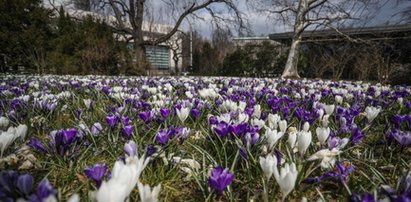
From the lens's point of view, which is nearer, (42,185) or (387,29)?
(42,185)

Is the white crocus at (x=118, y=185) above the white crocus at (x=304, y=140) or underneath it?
above

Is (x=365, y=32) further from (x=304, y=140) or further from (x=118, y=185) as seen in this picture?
(x=118, y=185)

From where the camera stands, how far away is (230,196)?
3.03 feet

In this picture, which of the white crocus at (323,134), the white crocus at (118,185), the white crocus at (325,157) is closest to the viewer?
the white crocus at (118,185)

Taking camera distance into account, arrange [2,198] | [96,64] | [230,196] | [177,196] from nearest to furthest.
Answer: [2,198] → [230,196] → [177,196] → [96,64]

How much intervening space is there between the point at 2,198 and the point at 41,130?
4.35 ft

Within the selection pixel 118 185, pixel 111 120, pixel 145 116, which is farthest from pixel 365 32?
pixel 118 185

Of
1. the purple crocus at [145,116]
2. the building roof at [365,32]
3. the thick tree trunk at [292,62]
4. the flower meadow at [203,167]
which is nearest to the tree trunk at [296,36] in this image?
the thick tree trunk at [292,62]

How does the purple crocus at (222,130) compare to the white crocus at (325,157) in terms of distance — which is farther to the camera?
the purple crocus at (222,130)

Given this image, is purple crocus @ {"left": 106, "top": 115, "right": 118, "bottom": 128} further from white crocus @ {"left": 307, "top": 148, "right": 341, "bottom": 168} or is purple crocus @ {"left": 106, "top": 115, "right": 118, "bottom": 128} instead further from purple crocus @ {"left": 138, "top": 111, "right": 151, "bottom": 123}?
white crocus @ {"left": 307, "top": 148, "right": 341, "bottom": 168}

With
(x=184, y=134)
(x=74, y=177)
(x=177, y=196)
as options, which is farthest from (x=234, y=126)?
(x=74, y=177)

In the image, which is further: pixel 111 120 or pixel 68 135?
pixel 111 120

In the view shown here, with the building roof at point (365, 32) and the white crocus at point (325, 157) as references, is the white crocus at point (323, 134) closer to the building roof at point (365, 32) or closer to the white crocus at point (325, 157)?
the white crocus at point (325, 157)

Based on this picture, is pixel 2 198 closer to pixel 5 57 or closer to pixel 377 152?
pixel 377 152
